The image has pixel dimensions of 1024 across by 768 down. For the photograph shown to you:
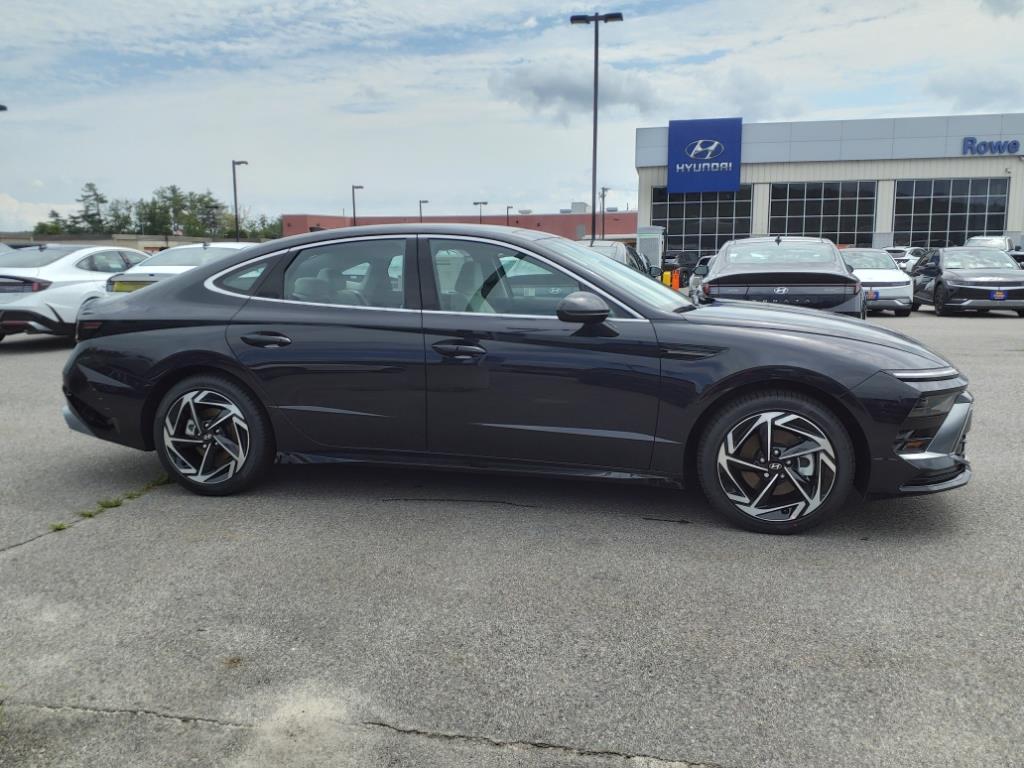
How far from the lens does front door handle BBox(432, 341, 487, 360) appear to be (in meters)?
4.44

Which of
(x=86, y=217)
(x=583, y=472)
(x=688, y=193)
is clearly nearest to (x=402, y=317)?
(x=583, y=472)

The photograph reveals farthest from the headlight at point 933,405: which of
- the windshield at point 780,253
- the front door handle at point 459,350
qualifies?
the windshield at point 780,253

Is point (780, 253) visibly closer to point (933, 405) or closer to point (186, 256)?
point (933, 405)

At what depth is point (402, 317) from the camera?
15.1 ft

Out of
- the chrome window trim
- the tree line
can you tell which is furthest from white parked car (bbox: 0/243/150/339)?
the tree line

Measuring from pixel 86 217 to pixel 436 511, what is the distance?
115702 millimetres

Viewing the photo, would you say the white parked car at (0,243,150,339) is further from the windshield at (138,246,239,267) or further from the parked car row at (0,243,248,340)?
the windshield at (138,246,239,267)

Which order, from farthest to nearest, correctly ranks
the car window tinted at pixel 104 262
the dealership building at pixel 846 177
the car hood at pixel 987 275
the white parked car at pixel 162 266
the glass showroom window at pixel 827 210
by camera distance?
the glass showroom window at pixel 827 210
the dealership building at pixel 846 177
the car hood at pixel 987 275
the car window tinted at pixel 104 262
the white parked car at pixel 162 266

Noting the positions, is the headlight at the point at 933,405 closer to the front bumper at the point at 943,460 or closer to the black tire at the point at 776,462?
the front bumper at the point at 943,460

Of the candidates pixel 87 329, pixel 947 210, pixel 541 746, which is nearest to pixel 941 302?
pixel 87 329

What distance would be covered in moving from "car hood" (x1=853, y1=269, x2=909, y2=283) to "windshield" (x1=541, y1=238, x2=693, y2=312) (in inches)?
547

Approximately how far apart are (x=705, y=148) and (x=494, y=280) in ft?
158

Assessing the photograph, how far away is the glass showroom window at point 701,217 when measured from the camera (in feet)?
168

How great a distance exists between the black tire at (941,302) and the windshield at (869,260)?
3.55 ft
